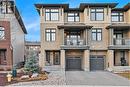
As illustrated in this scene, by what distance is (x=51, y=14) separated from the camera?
37906 millimetres

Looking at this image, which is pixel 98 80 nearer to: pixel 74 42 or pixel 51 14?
pixel 74 42

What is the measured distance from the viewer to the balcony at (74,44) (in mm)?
36438

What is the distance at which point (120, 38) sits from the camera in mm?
38219

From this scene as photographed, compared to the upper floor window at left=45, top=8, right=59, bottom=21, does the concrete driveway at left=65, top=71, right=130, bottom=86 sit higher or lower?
lower

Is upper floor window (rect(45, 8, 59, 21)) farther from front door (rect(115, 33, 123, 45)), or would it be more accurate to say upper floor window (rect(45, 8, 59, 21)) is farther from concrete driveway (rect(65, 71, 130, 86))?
concrete driveway (rect(65, 71, 130, 86))

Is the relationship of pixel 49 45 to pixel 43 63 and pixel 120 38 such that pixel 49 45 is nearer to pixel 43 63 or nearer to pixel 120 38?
pixel 43 63

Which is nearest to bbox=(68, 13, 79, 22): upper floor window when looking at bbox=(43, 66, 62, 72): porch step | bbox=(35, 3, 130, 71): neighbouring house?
bbox=(35, 3, 130, 71): neighbouring house

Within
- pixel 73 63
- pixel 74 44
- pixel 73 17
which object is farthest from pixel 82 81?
pixel 73 17

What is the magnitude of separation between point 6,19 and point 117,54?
17806 mm

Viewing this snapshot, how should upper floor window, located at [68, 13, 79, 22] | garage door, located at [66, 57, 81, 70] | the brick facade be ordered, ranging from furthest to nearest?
upper floor window, located at [68, 13, 79, 22] → garage door, located at [66, 57, 81, 70] → the brick facade

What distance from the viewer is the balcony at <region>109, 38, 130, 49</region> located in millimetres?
36500

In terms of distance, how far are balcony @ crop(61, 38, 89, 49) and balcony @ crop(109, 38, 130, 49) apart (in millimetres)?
4053

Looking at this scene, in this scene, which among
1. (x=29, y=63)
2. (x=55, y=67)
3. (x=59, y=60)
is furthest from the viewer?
(x=59, y=60)

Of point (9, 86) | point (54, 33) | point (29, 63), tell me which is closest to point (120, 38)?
point (54, 33)
